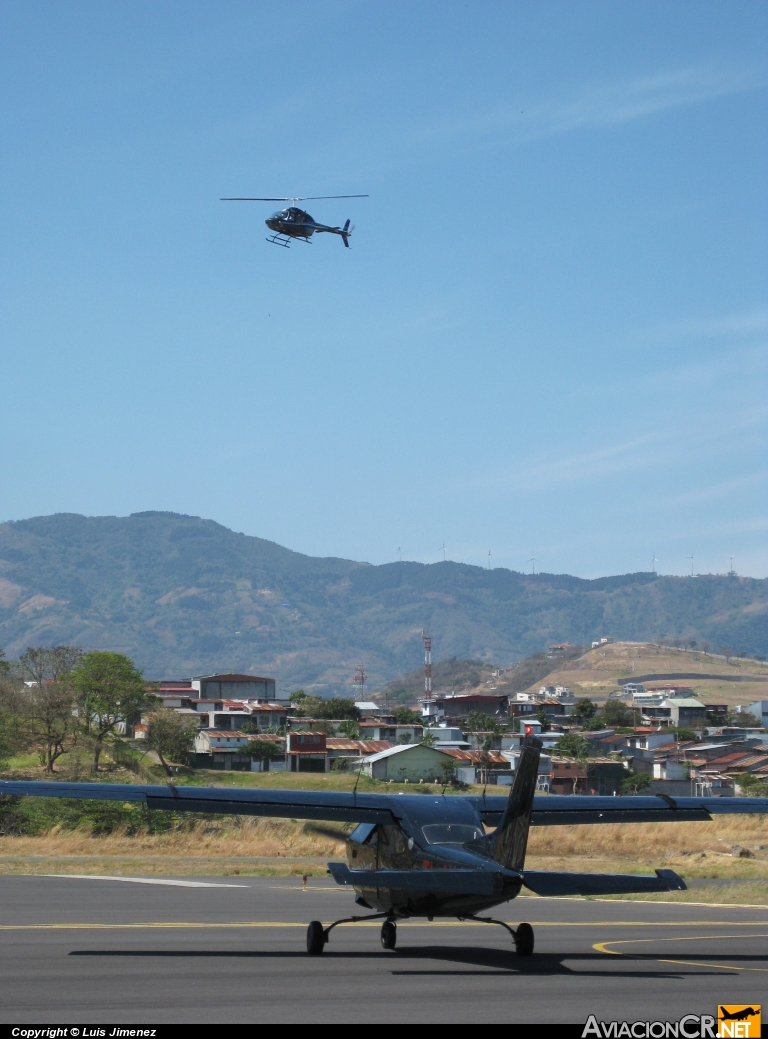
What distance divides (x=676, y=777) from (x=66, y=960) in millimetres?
91423

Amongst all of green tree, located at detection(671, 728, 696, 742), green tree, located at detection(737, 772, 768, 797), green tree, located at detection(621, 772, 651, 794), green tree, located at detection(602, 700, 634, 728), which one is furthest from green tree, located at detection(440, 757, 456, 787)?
green tree, located at detection(602, 700, 634, 728)

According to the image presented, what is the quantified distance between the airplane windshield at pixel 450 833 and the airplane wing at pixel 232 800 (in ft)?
2.73

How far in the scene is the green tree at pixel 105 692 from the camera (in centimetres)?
8144

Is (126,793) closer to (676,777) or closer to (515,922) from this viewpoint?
(515,922)

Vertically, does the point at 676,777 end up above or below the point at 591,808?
below

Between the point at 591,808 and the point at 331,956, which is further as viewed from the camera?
the point at 591,808

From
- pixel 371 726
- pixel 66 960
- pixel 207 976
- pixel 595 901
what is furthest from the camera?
pixel 371 726

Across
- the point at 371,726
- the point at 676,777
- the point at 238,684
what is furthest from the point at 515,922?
the point at 238,684

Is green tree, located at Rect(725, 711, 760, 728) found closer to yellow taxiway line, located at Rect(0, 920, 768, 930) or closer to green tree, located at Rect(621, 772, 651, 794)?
green tree, located at Rect(621, 772, 651, 794)

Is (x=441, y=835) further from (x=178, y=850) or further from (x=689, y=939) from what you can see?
(x=178, y=850)

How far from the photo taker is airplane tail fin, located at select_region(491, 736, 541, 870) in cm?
1536

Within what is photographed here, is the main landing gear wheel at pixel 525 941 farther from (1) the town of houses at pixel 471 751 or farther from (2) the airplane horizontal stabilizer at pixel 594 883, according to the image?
(1) the town of houses at pixel 471 751

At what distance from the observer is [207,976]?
14211mm

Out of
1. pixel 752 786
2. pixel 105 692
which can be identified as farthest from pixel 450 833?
pixel 105 692
